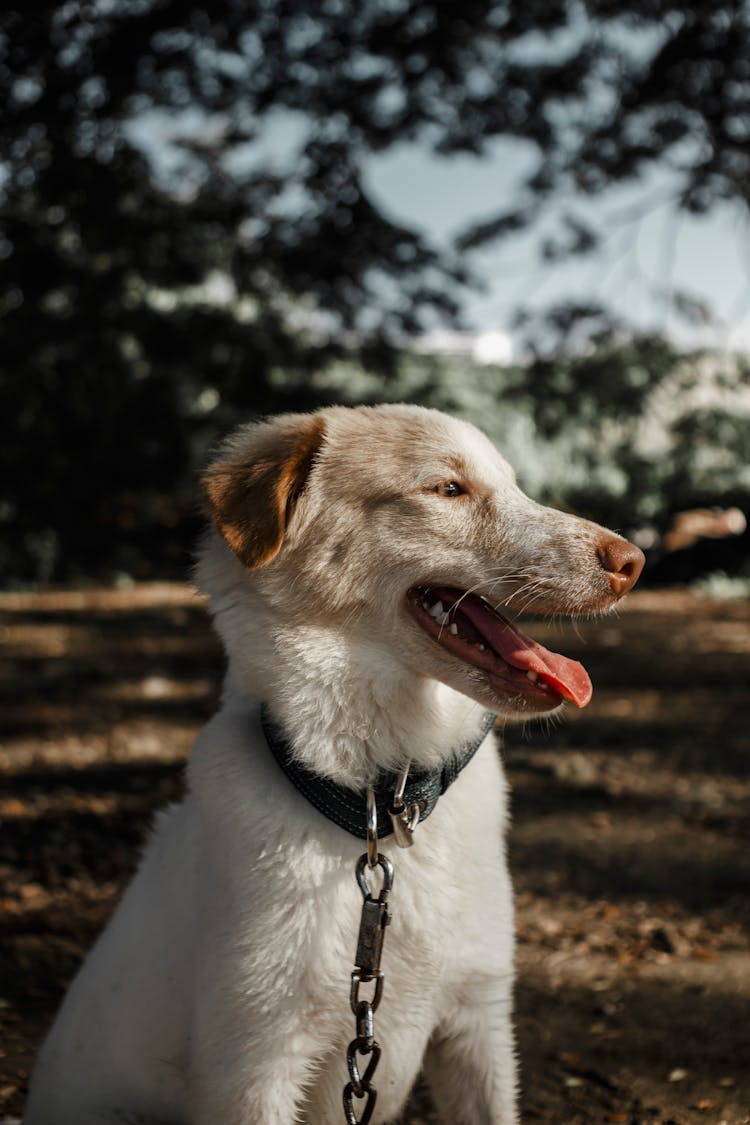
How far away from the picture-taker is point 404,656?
2.21m

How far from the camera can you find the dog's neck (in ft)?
7.27

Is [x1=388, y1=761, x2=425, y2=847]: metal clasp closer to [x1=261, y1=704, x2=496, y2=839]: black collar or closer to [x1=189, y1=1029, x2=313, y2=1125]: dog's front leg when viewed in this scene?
[x1=261, y1=704, x2=496, y2=839]: black collar

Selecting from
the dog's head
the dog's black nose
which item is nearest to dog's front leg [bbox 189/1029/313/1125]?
the dog's head

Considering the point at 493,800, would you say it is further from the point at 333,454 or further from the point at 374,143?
the point at 374,143

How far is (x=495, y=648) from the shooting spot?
84.7 inches

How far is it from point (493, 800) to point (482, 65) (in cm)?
843

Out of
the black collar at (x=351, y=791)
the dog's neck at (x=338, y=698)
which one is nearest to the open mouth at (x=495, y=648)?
the dog's neck at (x=338, y=698)

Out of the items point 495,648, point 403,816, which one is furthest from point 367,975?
point 495,648

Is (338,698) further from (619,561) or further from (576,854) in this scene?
(576,854)

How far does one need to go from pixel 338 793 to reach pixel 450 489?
728mm

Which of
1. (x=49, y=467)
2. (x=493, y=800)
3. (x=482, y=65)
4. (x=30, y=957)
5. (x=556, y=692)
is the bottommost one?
(x=49, y=467)

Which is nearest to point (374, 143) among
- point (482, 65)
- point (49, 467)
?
point (482, 65)

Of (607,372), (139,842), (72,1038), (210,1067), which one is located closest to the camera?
(210,1067)

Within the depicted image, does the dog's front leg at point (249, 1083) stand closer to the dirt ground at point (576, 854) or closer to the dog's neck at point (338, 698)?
the dirt ground at point (576, 854)
